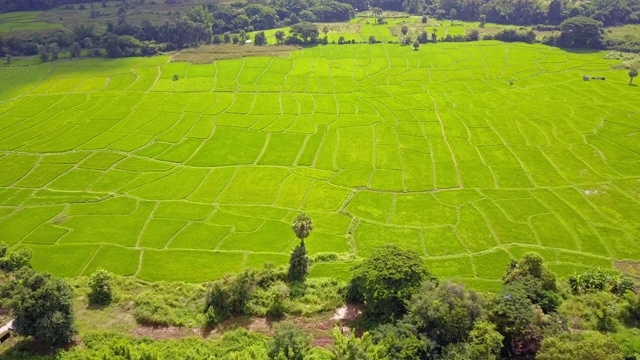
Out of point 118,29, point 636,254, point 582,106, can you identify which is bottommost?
point 636,254

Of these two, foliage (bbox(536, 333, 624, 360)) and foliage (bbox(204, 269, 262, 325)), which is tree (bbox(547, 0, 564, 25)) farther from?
foliage (bbox(204, 269, 262, 325))

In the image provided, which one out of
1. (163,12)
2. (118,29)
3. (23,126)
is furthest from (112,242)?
(163,12)

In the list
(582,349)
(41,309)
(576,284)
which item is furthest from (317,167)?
(582,349)

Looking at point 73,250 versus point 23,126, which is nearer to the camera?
point 73,250

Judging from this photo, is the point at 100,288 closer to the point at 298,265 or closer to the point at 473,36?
the point at 298,265

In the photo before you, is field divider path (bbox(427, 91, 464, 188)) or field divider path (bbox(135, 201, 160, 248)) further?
field divider path (bbox(427, 91, 464, 188))

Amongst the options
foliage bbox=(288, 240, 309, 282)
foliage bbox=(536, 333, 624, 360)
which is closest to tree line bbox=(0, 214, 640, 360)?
foliage bbox=(536, 333, 624, 360)

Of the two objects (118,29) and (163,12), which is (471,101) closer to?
(118,29)

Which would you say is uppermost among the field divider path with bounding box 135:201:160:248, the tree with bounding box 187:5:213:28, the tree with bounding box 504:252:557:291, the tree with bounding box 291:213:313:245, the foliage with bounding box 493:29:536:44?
the tree with bounding box 187:5:213:28

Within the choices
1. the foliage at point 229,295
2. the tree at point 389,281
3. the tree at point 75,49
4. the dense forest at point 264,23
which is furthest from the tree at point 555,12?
the foliage at point 229,295
